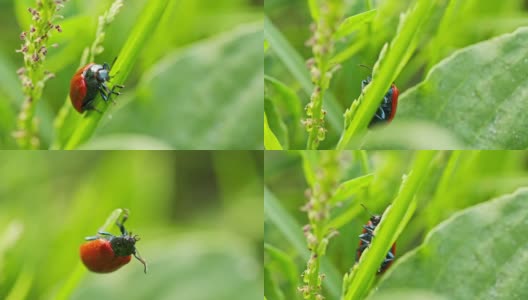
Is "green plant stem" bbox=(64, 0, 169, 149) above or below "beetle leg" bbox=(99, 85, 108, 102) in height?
above

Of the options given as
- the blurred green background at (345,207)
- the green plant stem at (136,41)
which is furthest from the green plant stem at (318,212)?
the green plant stem at (136,41)

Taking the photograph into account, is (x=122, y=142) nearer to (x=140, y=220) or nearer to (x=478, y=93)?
(x=140, y=220)

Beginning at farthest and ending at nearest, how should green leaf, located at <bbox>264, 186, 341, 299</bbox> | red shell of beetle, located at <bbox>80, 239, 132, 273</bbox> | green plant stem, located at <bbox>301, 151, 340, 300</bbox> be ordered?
red shell of beetle, located at <bbox>80, 239, 132, 273</bbox> → green leaf, located at <bbox>264, 186, 341, 299</bbox> → green plant stem, located at <bbox>301, 151, 340, 300</bbox>

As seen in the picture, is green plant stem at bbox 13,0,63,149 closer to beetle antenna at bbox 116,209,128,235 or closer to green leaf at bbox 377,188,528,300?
beetle antenna at bbox 116,209,128,235

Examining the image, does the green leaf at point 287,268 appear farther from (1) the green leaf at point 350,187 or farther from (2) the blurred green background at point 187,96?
(2) the blurred green background at point 187,96

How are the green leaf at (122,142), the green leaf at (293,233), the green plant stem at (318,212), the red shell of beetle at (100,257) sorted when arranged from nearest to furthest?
the green plant stem at (318,212)
the green leaf at (293,233)
the red shell of beetle at (100,257)
the green leaf at (122,142)

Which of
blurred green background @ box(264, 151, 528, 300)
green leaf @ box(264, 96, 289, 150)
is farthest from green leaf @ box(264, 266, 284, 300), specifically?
green leaf @ box(264, 96, 289, 150)
